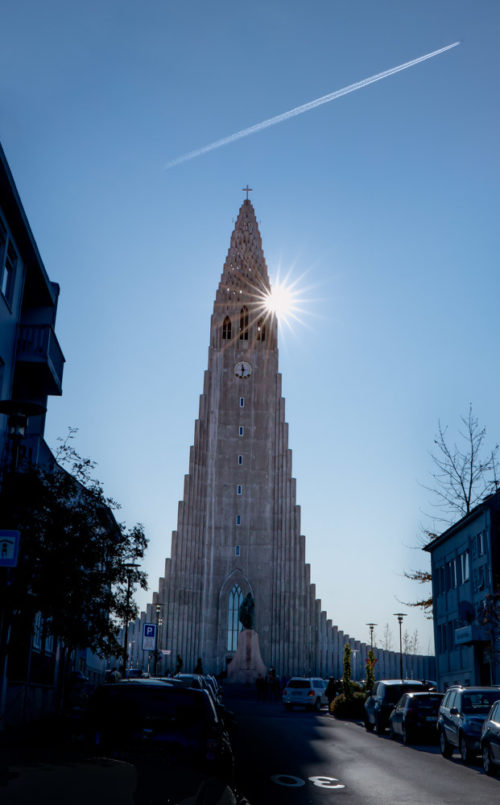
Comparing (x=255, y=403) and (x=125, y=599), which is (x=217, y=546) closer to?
(x=255, y=403)

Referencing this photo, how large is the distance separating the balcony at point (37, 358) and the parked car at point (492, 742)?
14.6m

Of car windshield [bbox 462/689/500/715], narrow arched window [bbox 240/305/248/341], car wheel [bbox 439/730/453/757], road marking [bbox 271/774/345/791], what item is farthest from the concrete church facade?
road marking [bbox 271/774/345/791]

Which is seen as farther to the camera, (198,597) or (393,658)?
(393,658)

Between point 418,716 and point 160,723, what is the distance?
55.2 feet

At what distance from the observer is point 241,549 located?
265ft

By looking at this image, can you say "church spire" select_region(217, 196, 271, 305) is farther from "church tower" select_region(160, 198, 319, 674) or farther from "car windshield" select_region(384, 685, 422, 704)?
"car windshield" select_region(384, 685, 422, 704)

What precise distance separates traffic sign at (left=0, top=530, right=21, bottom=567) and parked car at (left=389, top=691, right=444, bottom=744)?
1323 cm

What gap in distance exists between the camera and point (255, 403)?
84500 mm

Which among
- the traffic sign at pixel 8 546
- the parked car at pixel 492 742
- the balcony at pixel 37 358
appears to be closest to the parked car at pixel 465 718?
the parked car at pixel 492 742

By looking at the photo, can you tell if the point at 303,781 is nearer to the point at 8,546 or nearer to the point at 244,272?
the point at 8,546

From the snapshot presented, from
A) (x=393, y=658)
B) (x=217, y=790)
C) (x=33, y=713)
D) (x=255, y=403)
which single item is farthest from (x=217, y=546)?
(x=217, y=790)

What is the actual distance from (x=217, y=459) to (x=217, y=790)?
7786cm

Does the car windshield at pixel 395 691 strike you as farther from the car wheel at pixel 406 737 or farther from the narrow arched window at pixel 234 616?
the narrow arched window at pixel 234 616

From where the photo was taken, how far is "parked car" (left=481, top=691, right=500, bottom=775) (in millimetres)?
14739
